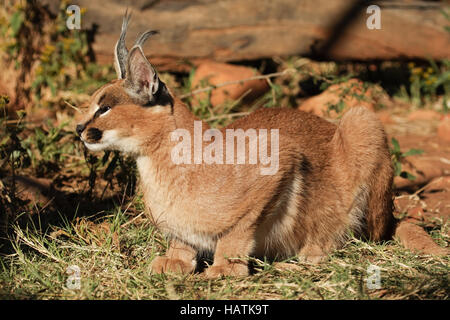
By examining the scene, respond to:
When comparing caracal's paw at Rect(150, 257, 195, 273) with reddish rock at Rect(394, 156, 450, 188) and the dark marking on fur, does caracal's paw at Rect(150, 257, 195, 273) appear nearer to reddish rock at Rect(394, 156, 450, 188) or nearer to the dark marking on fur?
the dark marking on fur

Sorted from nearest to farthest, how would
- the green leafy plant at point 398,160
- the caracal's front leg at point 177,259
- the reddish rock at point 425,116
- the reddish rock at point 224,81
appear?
1. the caracal's front leg at point 177,259
2. the green leafy plant at point 398,160
3. the reddish rock at point 224,81
4. the reddish rock at point 425,116

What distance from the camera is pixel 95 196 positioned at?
17.2 ft

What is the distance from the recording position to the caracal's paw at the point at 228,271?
379 centimetres

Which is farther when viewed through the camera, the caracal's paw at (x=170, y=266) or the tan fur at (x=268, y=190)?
the caracal's paw at (x=170, y=266)

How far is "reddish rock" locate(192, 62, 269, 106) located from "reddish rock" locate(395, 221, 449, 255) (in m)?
2.72

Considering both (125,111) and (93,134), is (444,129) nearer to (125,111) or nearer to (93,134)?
(125,111)

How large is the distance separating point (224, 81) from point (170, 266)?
3.53 metres

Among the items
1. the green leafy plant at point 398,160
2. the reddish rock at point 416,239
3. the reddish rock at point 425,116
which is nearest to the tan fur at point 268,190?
the reddish rock at point 416,239

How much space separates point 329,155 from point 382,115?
3674mm

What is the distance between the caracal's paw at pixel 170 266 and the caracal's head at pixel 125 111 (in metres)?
0.78

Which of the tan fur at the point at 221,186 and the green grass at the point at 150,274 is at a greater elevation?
the tan fur at the point at 221,186

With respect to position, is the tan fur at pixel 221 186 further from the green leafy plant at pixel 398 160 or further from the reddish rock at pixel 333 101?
the reddish rock at pixel 333 101

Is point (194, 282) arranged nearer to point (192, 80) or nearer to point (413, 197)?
point (413, 197)
